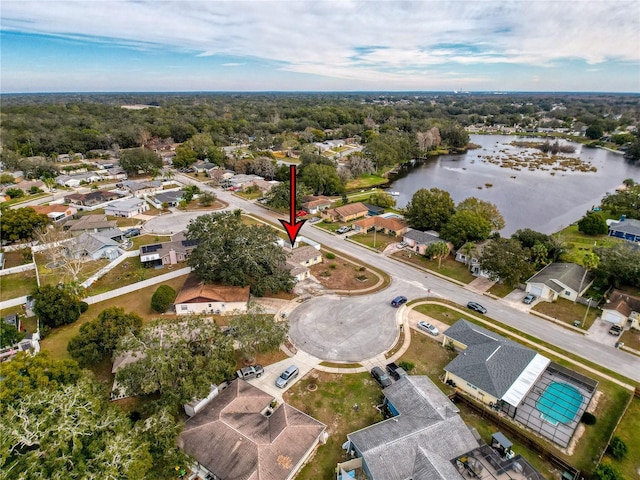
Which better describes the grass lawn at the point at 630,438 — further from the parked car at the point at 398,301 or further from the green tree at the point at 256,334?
the green tree at the point at 256,334

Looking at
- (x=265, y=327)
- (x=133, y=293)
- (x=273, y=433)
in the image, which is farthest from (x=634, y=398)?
(x=133, y=293)

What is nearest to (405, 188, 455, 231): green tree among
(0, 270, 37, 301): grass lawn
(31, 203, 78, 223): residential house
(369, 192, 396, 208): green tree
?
(369, 192, 396, 208): green tree

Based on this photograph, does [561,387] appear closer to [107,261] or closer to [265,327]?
[265,327]

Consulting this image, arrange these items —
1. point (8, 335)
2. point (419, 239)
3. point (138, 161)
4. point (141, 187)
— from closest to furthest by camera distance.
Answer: point (8, 335)
point (419, 239)
point (141, 187)
point (138, 161)

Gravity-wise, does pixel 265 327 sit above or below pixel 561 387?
above

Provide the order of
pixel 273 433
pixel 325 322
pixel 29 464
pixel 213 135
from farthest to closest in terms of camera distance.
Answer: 1. pixel 213 135
2. pixel 325 322
3. pixel 273 433
4. pixel 29 464

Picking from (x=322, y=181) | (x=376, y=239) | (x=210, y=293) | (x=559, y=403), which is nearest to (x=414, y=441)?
(x=559, y=403)

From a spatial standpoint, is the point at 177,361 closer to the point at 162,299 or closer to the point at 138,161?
the point at 162,299

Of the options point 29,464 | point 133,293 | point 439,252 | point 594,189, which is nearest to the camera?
point 29,464
